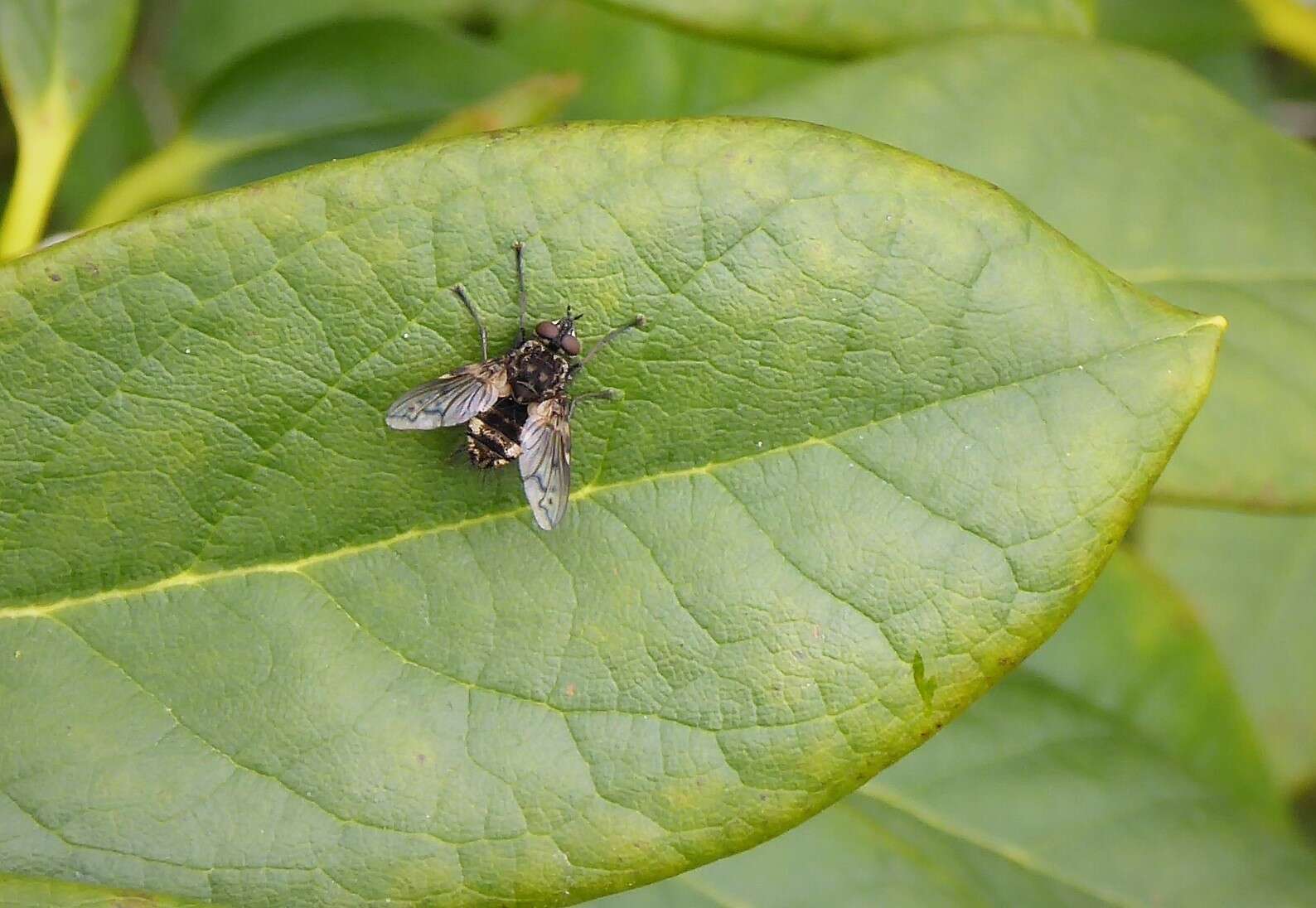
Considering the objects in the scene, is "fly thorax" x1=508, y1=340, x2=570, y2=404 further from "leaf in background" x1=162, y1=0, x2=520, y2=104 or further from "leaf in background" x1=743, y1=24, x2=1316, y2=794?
"leaf in background" x1=162, y1=0, x2=520, y2=104

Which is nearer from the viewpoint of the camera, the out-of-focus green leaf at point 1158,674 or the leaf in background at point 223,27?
the out-of-focus green leaf at point 1158,674

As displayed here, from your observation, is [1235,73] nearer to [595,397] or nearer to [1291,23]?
[1291,23]

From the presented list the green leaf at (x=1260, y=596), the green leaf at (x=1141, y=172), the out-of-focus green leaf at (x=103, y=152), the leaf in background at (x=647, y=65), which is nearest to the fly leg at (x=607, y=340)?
the green leaf at (x=1141, y=172)

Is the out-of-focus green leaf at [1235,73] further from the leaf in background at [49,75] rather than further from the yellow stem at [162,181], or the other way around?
the leaf in background at [49,75]

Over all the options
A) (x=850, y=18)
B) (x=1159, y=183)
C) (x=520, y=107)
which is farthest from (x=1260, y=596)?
(x=520, y=107)

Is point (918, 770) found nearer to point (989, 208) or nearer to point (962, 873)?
point (962, 873)

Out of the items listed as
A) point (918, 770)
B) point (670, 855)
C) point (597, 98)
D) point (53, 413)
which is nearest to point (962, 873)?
point (918, 770)
